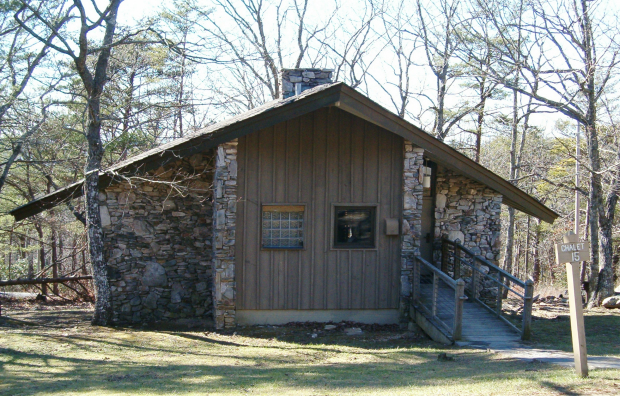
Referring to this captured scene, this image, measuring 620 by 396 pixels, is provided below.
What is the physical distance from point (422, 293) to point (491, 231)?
286 cm

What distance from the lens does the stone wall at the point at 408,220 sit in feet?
33.9

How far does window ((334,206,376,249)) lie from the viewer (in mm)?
10367


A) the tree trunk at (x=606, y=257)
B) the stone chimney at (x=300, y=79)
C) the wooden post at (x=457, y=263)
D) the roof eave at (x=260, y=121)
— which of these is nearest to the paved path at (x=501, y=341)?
the wooden post at (x=457, y=263)

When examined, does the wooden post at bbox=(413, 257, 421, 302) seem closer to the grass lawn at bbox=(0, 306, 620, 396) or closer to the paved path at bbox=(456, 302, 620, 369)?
the grass lawn at bbox=(0, 306, 620, 396)

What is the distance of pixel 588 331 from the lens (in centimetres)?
999

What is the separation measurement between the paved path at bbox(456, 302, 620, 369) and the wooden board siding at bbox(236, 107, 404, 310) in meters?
1.59

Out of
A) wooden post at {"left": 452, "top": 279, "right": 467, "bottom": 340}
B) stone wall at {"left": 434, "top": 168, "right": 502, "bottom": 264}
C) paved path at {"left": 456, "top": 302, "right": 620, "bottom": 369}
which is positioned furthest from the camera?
stone wall at {"left": 434, "top": 168, "right": 502, "bottom": 264}

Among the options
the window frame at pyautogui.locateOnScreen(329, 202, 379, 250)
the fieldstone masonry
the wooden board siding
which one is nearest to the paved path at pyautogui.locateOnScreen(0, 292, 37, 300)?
the fieldstone masonry

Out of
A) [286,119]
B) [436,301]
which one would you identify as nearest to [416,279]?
[436,301]

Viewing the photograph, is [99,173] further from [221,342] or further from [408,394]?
[408,394]

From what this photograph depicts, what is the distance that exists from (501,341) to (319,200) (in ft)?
13.2

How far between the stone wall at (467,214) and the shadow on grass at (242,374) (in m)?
4.76

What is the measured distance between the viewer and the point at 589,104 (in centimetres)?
1320

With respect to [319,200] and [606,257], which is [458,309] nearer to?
[319,200]
